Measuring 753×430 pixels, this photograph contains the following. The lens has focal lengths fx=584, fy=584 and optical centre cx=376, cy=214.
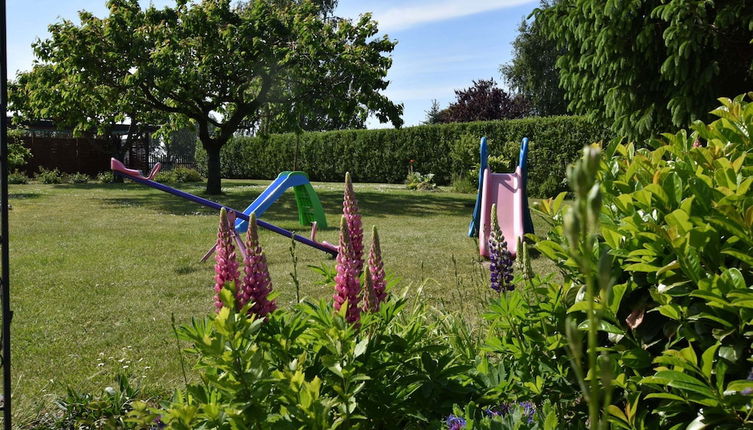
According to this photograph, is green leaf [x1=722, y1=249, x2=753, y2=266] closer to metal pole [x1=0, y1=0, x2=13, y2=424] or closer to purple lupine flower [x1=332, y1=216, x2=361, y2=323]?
purple lupine flower [x1=332, y1=216, x2=361, y2=323]

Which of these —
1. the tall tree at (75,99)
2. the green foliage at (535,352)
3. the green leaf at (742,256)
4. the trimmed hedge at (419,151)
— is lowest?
the green foliage at (535,352)

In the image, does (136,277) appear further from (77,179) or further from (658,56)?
(77,179)

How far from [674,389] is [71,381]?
3078 millimetres

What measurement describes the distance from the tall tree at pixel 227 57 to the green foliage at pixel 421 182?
3981 mm

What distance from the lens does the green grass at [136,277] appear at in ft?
11.5

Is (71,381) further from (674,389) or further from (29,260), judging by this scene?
(29,260)

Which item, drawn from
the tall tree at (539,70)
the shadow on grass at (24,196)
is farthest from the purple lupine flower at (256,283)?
the tall tree at (539,70)

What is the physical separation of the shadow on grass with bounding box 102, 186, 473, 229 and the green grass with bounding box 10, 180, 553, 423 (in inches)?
3.2

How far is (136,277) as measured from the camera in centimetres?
603

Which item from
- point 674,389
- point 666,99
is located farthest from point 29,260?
point 666,99

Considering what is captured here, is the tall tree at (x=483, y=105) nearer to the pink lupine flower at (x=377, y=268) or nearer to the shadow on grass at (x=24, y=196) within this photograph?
the shadow on grass at (x=24, y=196)

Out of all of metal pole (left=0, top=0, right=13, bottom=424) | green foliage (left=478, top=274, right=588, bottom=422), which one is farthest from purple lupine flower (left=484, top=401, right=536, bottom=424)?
metal pole (left=0, top=0, right=13, bottom=424)

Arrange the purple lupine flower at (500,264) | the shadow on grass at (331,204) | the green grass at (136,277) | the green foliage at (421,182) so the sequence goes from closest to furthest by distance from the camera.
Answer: the purple lupine flower at (500,264), the green grass at (136,277), the shadow on grass at (331,204), the green foliage at (421,182)

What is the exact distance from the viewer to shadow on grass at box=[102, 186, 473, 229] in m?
12.1
